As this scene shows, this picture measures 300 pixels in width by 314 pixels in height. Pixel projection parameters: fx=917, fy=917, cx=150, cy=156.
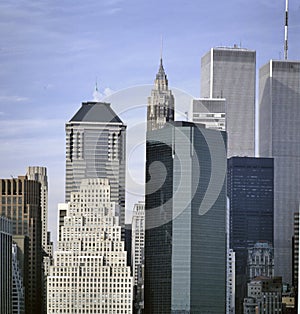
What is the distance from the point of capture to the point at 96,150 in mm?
7824

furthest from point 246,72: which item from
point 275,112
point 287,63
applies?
point 287,63

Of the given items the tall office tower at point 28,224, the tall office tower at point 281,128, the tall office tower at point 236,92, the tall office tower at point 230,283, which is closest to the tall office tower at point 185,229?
the tall office tower at point 230,283

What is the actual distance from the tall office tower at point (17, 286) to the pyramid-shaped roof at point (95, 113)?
1.23 meters

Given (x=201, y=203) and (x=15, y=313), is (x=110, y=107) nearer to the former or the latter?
(x=15, y=313)

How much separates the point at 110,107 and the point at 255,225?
14.7 feet

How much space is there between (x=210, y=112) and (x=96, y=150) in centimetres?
272

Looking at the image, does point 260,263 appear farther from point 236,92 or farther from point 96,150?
point 236,92

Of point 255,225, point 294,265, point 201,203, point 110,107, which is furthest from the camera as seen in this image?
point 255,225

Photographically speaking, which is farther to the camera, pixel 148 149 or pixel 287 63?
pixel 287 63

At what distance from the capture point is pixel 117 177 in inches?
292

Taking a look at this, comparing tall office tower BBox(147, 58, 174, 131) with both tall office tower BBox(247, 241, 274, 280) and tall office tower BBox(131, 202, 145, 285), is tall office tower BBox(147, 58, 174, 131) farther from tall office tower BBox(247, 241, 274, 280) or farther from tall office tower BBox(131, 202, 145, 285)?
tall office tower BBox(247, 241, 274, 280)

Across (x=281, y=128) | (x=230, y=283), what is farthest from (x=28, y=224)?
(x=281, y=128)

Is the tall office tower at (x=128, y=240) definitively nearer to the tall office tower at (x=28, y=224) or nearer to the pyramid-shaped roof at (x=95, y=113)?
the tall office tower at (x=28, y=224)

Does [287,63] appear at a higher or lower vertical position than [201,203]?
higher
